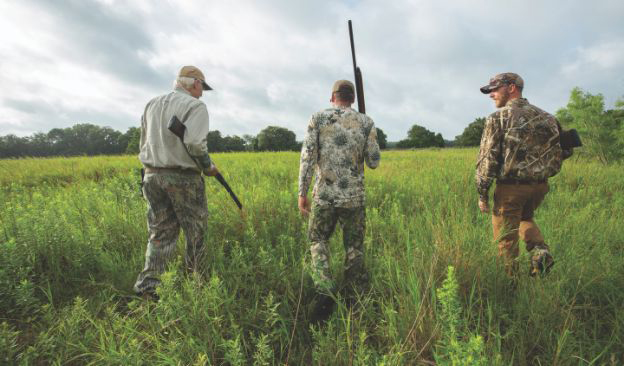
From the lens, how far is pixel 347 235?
Result: 2693mm

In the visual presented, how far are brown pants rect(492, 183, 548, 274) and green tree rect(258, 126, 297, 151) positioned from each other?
79.4m

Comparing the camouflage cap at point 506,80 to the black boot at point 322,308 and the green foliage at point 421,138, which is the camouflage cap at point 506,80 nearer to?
the black boot at point 322,308

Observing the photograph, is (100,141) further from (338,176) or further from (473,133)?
(473,133)

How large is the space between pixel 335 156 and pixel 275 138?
8403cm

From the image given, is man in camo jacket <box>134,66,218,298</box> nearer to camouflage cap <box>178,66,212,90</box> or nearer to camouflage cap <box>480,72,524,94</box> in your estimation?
camouflage cap <box>178,66,212,90</box>

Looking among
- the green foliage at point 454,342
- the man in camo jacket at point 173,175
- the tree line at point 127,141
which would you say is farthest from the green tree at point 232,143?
the green foliage at point 454,342

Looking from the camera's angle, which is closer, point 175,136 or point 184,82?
point 175,136

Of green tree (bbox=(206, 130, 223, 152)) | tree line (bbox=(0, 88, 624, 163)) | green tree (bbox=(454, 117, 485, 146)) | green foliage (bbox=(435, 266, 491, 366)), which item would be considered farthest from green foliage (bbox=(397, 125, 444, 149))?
green foliage (bbox=(435, 266, 491, 366))

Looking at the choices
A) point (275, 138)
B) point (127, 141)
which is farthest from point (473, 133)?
point (127, 141)

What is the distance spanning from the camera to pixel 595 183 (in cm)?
686

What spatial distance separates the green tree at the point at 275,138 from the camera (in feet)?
272

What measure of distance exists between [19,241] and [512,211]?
5.60m

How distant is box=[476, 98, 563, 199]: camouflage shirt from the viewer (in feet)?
8.93

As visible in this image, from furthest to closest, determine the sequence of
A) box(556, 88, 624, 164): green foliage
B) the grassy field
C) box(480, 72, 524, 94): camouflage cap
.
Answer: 1. box(556, 88, 624, 164): green foliage
2. box(480, 72, 524, 94): camouflage cap
3. the grassy field
